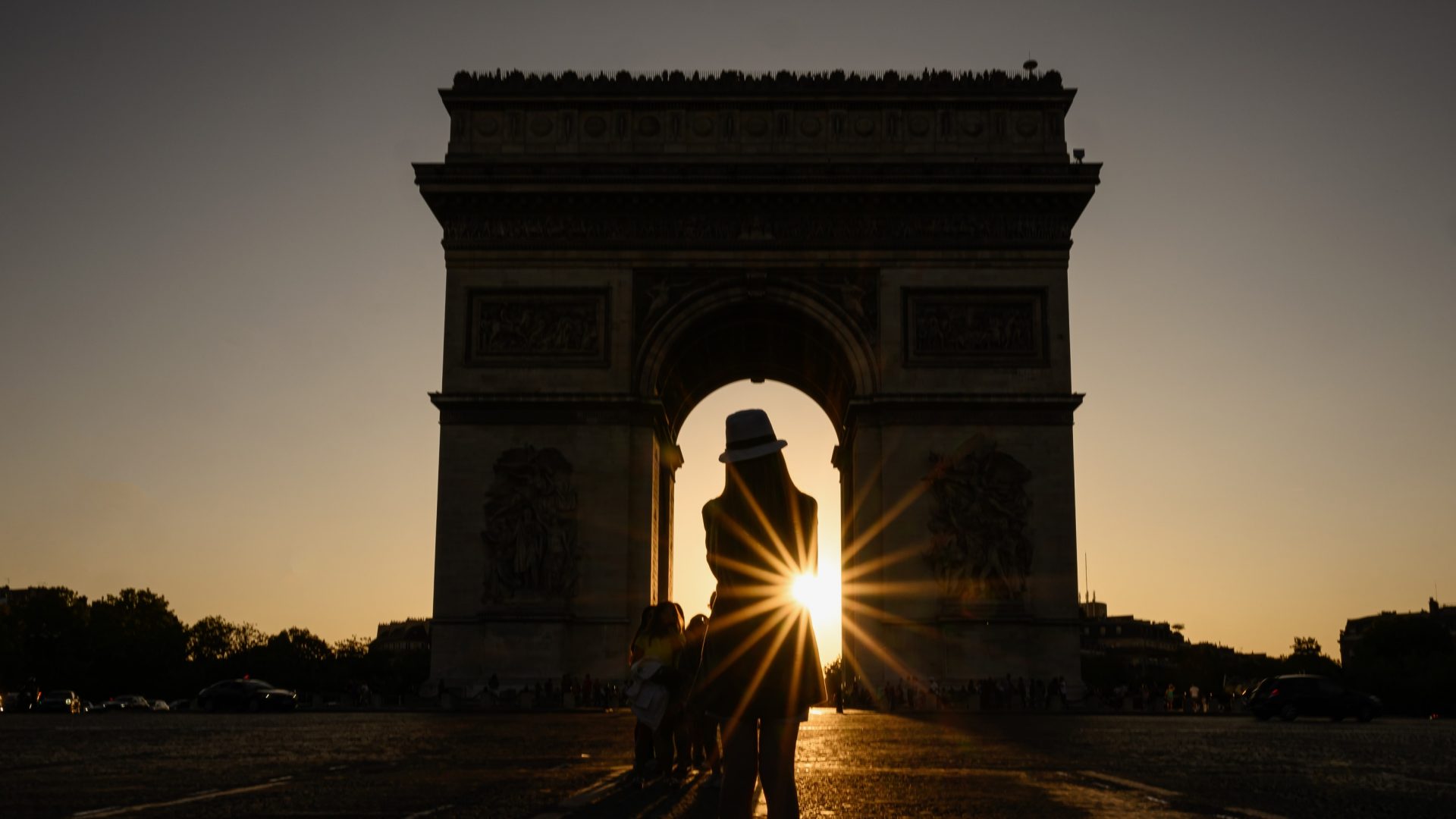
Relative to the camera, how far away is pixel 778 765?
5691 mm

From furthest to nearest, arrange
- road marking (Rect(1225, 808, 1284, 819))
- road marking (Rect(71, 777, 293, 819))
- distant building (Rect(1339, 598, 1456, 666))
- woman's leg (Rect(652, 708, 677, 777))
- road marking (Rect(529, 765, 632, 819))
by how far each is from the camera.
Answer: distant building (Rect(1339, 598, 1456, 666))
woman's leg (Rect(652, 708, 677, 777))
road marking (Rect(529, 765, 632, 819))
road marking (Rect(1225, 808, 1284, 819))
road marking (Rect(71, 777, 293, 819))

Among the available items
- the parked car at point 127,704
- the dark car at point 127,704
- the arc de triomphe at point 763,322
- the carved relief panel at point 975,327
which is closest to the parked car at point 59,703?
the dark car at point 127,704

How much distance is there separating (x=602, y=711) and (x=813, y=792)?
2385 cm

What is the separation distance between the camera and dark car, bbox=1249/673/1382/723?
3388 centimetres

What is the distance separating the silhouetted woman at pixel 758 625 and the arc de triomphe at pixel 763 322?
31.4 m

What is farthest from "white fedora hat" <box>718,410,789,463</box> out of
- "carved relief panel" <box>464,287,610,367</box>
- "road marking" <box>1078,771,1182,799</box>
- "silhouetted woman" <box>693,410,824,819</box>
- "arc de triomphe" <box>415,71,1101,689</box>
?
"carved relief panel" <box>464,287,610,367</box>

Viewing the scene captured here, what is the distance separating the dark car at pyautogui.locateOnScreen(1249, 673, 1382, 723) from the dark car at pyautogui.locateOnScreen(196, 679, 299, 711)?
25.3 meters

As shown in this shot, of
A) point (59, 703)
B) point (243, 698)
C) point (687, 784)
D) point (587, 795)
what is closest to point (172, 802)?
point (587, 795)

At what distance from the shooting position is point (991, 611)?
3716 cm

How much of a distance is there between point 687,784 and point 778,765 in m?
7.24

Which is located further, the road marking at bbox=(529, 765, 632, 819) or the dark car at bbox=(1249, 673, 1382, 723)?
the dark car at bbox=(1249, 673, 1382, 723)

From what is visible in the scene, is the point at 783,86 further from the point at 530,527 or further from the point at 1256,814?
the point at 1256,814

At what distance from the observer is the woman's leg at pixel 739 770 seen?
5.68 meters

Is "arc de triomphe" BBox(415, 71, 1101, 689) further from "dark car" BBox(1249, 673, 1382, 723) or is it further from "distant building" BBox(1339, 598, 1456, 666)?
"distant building" BBox(1339, 598, 1456, 666)
